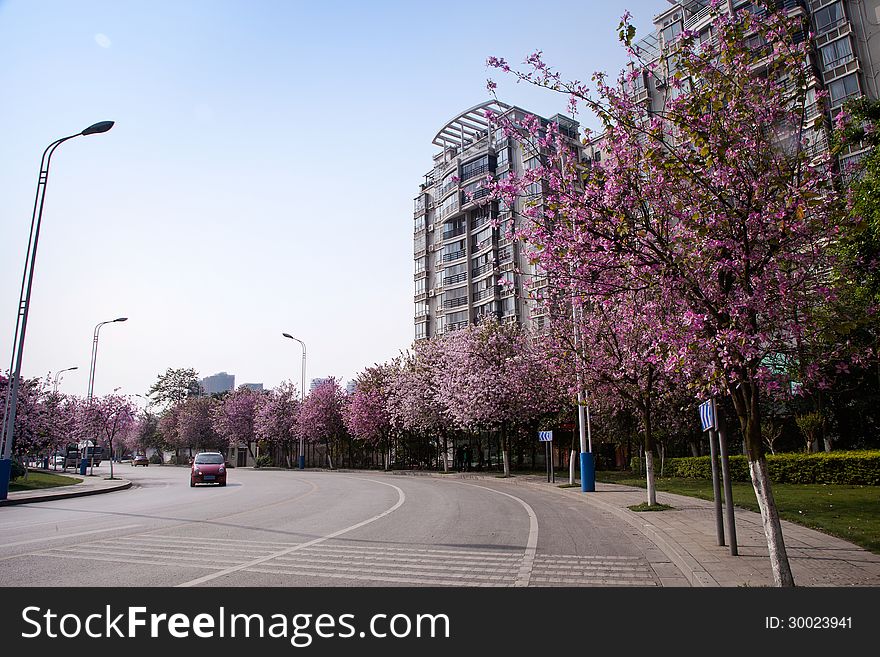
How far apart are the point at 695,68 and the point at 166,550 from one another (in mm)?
10670

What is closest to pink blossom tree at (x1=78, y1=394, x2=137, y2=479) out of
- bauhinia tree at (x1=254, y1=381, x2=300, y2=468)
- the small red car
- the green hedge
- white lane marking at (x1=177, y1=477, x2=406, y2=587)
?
bauhinia tree at (x1=254, y1=381, x2=300, y2=468)

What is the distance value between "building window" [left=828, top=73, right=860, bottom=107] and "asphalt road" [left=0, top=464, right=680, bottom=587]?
3641 cm

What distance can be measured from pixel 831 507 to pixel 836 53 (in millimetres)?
37229

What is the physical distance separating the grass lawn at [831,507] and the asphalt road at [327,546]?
3.56 m

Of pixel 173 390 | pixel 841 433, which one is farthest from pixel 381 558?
pixel 173 390

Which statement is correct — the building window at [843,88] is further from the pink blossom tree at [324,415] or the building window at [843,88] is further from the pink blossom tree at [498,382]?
the pink blossom tree at [324,415]

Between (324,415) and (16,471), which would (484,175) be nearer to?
(324,415)

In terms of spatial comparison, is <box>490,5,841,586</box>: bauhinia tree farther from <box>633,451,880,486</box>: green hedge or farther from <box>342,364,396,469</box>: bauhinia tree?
<box>342,364,396,469</box>: bauhinia tree

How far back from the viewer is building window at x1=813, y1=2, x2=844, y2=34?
131ft

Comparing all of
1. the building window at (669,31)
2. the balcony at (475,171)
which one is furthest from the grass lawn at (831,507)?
the balcony at (475,171)

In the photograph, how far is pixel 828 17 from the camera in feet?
133
